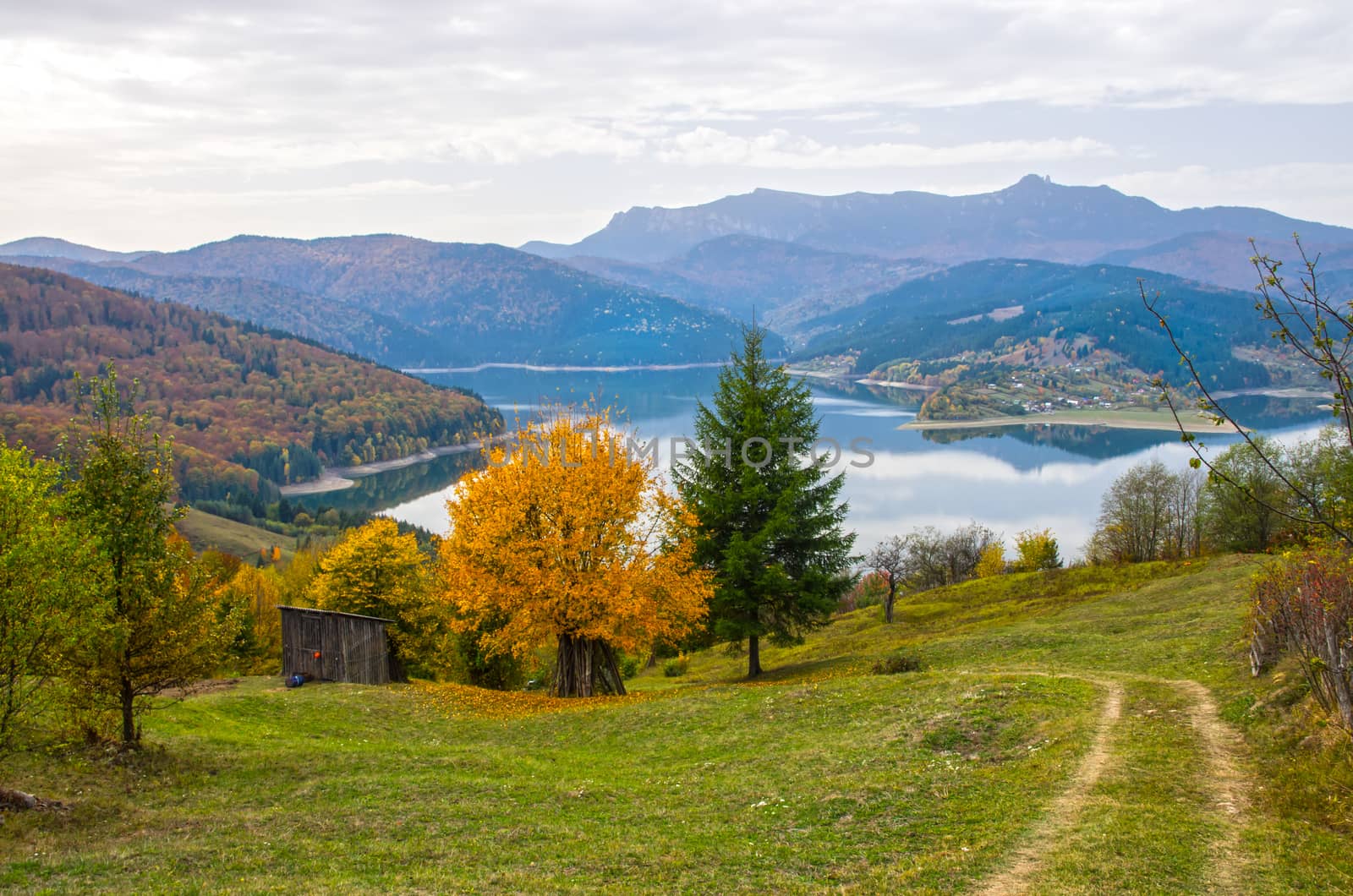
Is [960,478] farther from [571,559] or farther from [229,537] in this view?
[571,559]

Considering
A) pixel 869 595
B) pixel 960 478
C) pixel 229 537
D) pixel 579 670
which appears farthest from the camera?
pixel 960 478

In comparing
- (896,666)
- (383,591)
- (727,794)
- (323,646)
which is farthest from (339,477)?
(727,794)

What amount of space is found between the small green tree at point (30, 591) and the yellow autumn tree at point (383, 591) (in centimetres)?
2603

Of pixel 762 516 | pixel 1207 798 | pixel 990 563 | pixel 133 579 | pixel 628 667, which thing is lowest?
pixel 628 667

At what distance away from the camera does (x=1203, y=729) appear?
15172 millimetres

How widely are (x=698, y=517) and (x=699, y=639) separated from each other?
465 cm

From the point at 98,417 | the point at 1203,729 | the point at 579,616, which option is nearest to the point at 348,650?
the point at 579,616

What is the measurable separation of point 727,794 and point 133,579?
35.1ft

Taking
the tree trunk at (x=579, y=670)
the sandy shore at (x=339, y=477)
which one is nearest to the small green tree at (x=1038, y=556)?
the tree trunk at (x=579, y=670)

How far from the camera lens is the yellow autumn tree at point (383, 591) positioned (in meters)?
39.4

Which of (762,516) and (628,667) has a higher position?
(762,516)

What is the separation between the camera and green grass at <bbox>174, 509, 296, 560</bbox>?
116812 mm

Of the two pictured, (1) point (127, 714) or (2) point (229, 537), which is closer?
(1) point (127, 714)

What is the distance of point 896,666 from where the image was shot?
25.0 m
